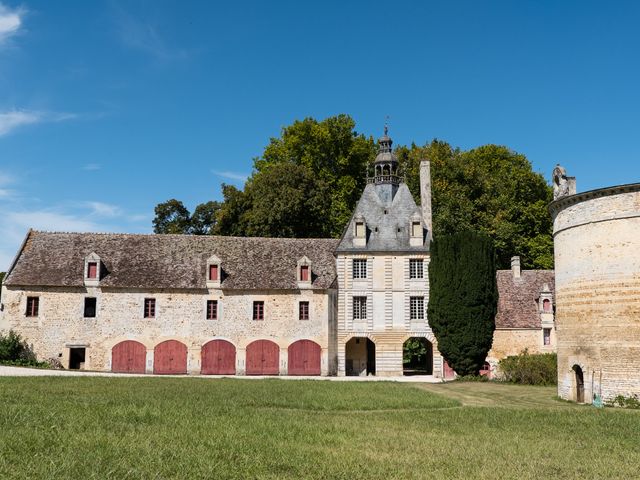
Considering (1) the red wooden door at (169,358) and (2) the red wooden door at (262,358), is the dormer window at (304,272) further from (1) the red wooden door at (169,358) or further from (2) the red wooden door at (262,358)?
(1) the red wooden door at (169,358)

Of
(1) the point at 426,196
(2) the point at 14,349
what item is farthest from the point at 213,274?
(1) the point at 426,196

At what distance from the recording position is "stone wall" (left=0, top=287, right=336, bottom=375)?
34.9m

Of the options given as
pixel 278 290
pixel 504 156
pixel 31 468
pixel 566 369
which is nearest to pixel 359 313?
pixel 278 290

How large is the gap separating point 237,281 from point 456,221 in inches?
610

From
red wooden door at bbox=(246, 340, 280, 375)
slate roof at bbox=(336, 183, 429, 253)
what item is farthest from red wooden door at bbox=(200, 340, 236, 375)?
slate roof at bbox=(336, 183, 429, 253)

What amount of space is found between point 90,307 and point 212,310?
21.1 feet

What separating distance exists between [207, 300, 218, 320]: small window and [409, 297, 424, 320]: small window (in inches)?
421

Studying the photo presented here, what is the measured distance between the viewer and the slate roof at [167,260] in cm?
3578

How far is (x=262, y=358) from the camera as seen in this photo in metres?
36.2

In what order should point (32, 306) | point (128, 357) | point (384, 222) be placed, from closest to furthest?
1. point (32, 306)
2. point (128, 357)
3. point (384, 222)

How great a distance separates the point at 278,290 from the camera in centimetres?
3659

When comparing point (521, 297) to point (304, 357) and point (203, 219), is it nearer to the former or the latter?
point (304, 357)

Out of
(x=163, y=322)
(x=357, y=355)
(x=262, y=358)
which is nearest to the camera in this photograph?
(x=163, y=322)

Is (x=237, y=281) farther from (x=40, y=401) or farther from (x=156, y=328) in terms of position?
(x=40, y=401)
